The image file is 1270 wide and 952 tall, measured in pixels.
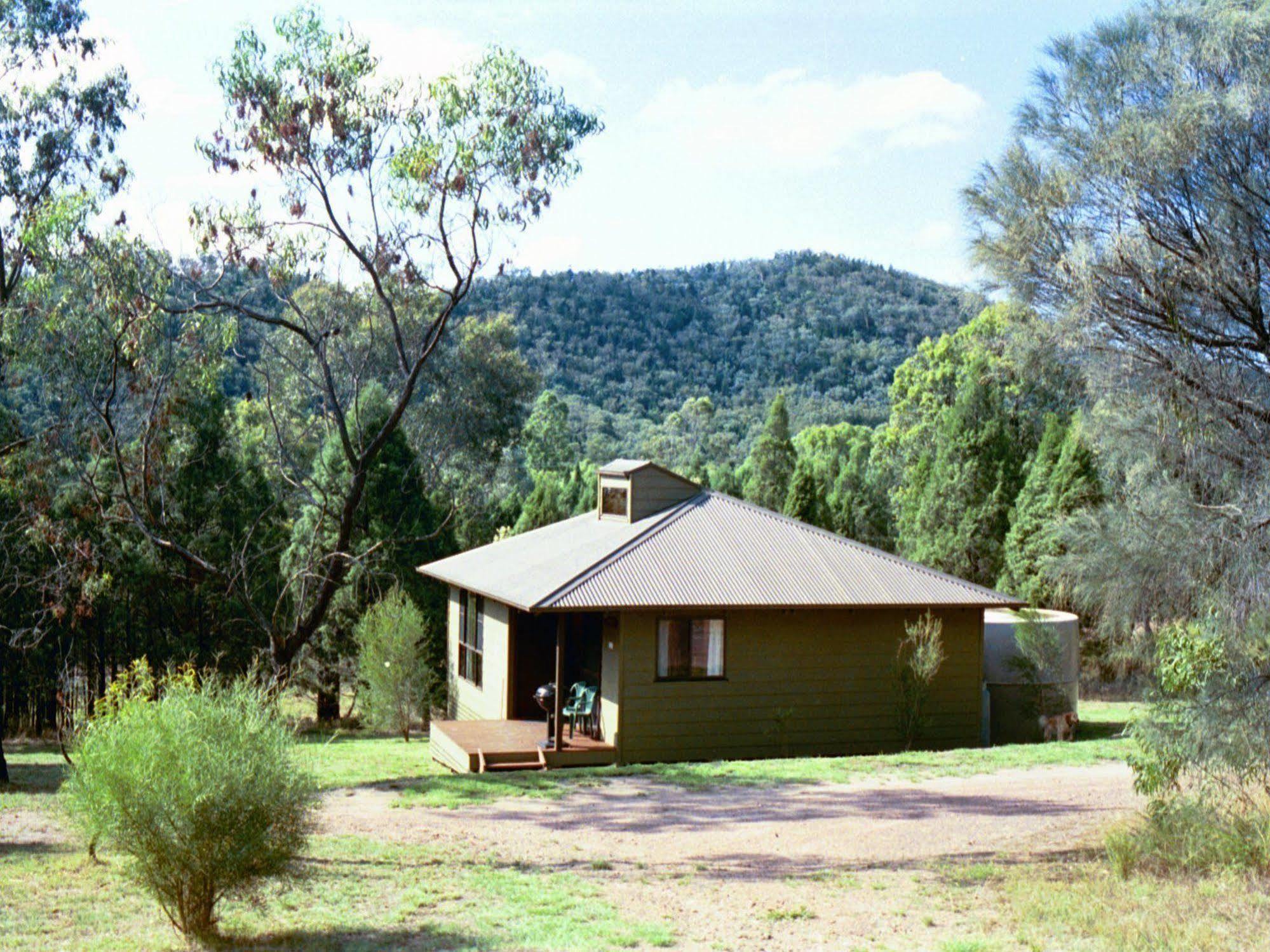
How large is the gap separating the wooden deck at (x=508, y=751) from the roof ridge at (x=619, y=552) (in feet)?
6.37

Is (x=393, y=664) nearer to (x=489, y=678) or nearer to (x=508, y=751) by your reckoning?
(x=489, y=678)

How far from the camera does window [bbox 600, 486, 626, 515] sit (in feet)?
62.3

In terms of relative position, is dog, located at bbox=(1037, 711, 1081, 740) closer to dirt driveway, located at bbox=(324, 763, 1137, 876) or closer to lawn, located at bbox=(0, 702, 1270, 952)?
dirt driveway, located at bbox=(324, 763, 1137, 876)

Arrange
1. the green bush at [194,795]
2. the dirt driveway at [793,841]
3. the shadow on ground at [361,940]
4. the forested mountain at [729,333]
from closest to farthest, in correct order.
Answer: the green bush at [194,795] → the shadow on ground at [361,940] → the dirt driveway at [793,841] → the forested mountain at [729,333]

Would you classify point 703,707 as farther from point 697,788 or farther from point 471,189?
point 471,189

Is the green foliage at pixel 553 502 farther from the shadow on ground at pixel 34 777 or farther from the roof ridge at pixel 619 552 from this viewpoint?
the shadow on ground at pixel 34 777

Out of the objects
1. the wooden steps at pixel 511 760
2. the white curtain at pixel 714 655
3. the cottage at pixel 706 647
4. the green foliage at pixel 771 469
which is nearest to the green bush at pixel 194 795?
the cottage at pixel 706 647

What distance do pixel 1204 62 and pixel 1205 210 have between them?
2.94ft

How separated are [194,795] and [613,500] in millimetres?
13299

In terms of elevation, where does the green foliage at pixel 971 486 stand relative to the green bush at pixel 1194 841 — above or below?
above

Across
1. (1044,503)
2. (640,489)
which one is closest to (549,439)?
(1044,503)

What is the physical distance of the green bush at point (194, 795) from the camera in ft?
20.5

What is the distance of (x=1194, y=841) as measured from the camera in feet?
→ 25.0

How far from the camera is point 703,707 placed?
15.6 m
